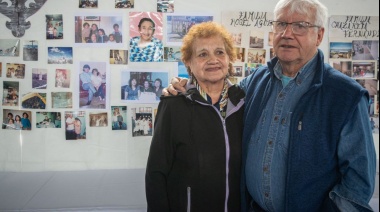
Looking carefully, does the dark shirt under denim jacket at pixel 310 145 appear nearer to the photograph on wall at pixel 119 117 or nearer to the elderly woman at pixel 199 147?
the elderly woman at pixel 199 147

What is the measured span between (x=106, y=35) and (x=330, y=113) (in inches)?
44.7

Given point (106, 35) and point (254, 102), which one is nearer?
point (254, 102)

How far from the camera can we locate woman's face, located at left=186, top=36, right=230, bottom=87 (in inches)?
44.3

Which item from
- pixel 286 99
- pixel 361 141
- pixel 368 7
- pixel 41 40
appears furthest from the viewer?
pixel 368 7

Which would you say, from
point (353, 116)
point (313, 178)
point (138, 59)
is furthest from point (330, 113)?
point (138, 59)

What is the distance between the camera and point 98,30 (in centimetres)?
157

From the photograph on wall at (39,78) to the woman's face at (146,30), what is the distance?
1.72ft

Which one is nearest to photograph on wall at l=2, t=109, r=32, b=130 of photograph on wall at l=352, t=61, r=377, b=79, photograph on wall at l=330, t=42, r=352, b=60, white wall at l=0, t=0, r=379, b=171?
white wall at l=0, t=0, r=379, b=171

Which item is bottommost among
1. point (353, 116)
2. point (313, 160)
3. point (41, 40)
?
point (313, 160)

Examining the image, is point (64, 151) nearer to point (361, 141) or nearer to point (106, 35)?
point (106, 35)

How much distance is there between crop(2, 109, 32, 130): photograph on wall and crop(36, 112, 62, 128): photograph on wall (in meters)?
0.05

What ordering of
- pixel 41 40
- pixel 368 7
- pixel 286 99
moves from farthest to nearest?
pixel 368 7 < pixel 41 40 < pixel 286 99

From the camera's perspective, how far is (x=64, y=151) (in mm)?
1623

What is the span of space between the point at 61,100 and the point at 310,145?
4.03ft
